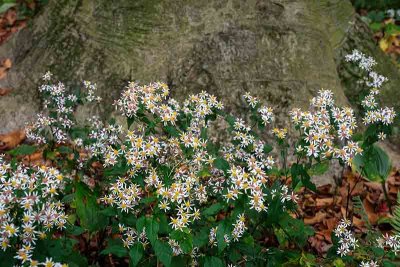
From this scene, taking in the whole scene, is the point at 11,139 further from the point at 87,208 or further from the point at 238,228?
the point at 238,228

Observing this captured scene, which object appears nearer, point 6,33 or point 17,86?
point 17,86

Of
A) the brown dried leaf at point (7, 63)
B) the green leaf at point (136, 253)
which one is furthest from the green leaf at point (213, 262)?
the brown dried leaf at point (7, 63)

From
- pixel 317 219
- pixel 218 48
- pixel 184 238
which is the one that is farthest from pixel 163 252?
pixel 218 48

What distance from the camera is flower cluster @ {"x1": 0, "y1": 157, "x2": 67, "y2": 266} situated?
1.65m

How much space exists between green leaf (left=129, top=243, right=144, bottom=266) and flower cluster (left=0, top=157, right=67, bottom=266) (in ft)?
0.94

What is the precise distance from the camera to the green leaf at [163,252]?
1793 mm

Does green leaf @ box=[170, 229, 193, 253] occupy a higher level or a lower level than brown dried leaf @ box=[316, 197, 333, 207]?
higher

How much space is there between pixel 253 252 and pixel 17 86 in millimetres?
2678

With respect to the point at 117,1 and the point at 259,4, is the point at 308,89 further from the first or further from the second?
the point at 117,1

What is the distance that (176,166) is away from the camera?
2.08 metres

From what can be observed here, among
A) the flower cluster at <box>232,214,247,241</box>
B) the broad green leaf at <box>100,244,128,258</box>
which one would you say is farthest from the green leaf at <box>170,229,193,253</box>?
the broad green leaf at <box>100,244,128,258</box>

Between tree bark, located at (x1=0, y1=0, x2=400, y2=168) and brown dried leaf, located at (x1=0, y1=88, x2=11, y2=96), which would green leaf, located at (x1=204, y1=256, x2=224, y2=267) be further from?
brown dried leaf, located at (x1=0, y1=88, x2=11, y2=96)

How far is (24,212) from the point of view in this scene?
1683 millimetres

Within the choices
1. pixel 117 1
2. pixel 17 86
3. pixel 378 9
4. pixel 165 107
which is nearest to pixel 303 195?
pixel 165 107
